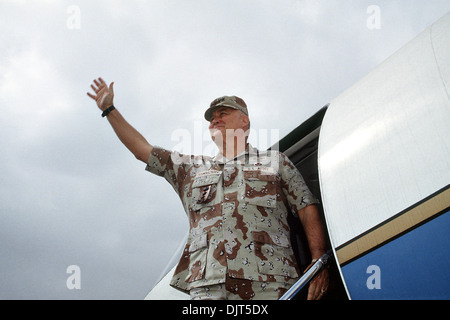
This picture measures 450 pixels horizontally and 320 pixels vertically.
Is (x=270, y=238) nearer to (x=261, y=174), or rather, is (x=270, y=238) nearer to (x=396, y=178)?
(x=261, y=174)

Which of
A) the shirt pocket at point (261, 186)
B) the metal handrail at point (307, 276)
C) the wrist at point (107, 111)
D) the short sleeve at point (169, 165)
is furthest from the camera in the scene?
the wrist at point (107, 111)

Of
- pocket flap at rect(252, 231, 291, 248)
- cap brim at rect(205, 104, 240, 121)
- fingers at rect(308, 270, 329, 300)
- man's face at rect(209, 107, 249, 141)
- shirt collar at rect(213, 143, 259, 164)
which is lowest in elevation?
fingers at rect(308, 270, 329, 300)

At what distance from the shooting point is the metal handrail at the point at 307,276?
5.77 ft

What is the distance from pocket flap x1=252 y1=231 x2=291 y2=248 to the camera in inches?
82.2

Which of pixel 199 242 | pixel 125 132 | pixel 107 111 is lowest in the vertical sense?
pixel 199 242

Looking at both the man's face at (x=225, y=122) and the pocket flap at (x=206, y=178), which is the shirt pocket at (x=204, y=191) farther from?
the man's face at (x=225, y=122)

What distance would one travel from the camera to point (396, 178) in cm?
147

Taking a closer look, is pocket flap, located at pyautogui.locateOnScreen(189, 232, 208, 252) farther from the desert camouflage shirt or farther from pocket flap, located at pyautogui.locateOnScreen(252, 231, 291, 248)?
pocket flap, located at pyautogui.locateOnScreen(252, 231, 291, 248)

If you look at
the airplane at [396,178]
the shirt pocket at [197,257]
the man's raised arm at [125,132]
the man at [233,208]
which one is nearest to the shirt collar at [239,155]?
the man at [233,208]

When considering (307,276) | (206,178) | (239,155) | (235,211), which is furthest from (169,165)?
(307,276)

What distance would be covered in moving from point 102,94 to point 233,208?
1.40 m

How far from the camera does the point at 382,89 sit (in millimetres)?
1780

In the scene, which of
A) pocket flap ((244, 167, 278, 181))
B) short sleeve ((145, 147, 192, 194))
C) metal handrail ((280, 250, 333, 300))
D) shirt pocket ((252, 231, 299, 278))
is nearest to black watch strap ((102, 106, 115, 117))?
short sleeve ((145, 147, 192, 194))

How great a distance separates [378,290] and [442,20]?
1.30 m
